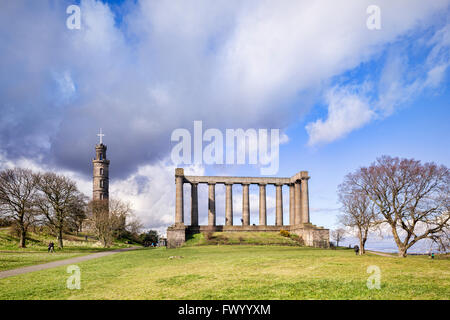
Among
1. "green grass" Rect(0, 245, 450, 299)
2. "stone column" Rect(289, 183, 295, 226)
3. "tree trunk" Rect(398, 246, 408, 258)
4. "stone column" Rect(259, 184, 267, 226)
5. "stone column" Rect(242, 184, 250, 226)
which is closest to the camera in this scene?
"green grass" Rect(0, 245, 450, 299)

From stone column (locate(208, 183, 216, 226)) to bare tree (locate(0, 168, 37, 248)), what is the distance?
30485mm

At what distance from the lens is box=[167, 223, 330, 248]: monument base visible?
56.6 m

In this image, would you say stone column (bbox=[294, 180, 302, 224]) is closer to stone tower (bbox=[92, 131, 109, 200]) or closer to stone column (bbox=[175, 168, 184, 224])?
stone column (bbox=[175, 168, 184, 224])

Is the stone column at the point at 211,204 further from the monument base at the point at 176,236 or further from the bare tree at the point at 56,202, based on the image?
the bare tree at the point at 56,202

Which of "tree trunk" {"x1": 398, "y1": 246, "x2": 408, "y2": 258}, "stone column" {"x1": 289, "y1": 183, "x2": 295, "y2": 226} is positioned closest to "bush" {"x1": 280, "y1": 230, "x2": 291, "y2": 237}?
"stone column" {"x1": 289, "y1": 183, "x2": 295, "y2": 226}

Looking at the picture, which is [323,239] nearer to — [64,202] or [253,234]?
[253,234]

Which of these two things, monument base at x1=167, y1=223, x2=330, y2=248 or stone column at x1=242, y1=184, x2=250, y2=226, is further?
stone column at x1=242, y1=184, x2=250, y2=226

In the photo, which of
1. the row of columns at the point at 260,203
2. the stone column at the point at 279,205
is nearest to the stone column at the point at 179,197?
the row of columns at the point at 260,203

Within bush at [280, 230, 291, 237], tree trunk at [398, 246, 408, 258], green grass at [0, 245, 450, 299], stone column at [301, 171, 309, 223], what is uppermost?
stone column at [301, 171, 309, 223]

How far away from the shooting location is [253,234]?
61938mm

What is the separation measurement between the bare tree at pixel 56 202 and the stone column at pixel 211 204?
80.7ft

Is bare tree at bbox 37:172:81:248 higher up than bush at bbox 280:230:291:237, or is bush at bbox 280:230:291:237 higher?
bare tree at bbox 37:172:81:248
